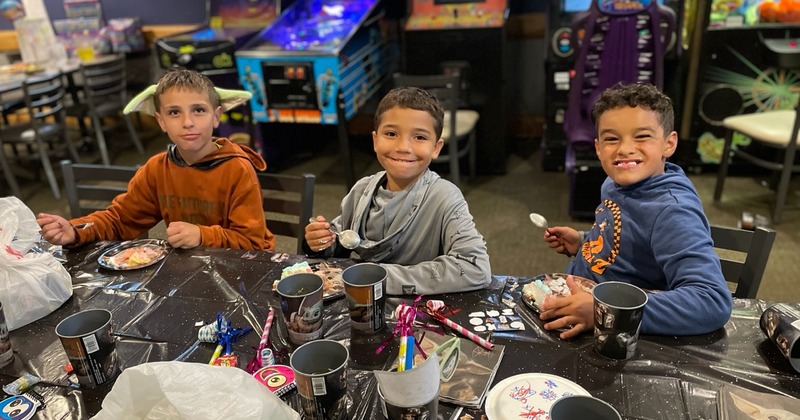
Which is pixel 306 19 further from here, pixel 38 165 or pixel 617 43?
pixel 38 165

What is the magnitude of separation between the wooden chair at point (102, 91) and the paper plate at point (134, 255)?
329 centimetres

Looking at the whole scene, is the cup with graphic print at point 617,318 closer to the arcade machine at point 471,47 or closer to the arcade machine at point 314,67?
the arcade machine at point 314,67

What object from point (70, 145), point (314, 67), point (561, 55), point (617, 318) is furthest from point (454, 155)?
point (70, 145)

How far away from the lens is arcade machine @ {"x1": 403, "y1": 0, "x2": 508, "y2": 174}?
12.5 ft

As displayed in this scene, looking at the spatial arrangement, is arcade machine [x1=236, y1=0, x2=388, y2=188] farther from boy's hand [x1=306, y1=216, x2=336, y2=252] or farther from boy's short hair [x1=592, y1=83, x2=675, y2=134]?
boy's short hair [x1=592, y1=83, x2=675, y2=134]

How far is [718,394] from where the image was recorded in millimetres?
918

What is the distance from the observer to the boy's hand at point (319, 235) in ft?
4.61

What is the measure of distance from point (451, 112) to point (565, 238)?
6.17 feet

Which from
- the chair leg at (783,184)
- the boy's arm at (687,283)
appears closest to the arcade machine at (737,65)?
the chair leg at (783,184)

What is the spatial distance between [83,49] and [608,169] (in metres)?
4.79

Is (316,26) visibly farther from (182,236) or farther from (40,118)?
(182,236)

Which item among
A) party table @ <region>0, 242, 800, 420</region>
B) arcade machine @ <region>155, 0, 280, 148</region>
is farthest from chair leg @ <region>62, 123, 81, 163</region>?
party table @ <region>0, 242, 800, 420</region>

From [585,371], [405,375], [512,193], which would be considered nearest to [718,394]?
[585,371]

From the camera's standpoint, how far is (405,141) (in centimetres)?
144
